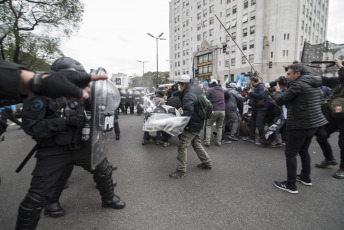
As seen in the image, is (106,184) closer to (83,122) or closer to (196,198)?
(83,122)

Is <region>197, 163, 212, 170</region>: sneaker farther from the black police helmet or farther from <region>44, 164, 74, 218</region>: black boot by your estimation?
the black police helmet

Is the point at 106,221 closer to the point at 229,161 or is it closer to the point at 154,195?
the point at 154,195

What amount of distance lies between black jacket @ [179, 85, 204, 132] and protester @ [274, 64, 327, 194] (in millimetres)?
1295

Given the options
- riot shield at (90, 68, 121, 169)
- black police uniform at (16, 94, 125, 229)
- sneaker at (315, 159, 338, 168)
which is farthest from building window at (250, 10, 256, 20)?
black police uniform at (16, 94, 125, 229)

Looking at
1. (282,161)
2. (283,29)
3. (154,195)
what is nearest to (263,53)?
(283,29)

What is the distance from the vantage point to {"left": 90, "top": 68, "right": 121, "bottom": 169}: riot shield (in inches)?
61.9

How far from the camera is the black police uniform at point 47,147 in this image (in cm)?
160

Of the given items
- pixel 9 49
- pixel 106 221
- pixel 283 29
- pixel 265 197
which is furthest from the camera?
pixel 283 29

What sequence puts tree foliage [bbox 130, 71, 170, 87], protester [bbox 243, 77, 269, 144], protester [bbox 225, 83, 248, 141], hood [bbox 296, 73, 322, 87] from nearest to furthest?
hood [bbox 296, 73, 322, 87] < protester [bbox 243, 77, 269, 144] < protester [bbox 225, 83, 248, 141] < tree foliage [bbox 130, 71, 170, 87]

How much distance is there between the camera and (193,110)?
325 centimetres

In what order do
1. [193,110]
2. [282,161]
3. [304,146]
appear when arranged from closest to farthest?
[304,146]
[193,110]
[282,161]

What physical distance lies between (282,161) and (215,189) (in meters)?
2.09

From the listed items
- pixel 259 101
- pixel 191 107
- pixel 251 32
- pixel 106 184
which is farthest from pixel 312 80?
pixel 251 32

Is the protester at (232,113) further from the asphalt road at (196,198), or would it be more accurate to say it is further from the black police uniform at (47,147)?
the black police uniform at (47,147)
